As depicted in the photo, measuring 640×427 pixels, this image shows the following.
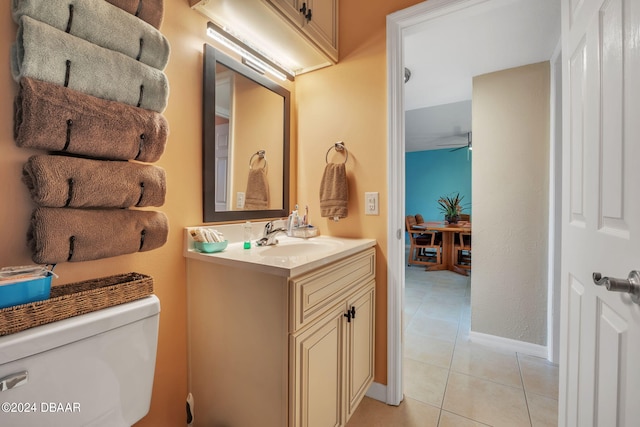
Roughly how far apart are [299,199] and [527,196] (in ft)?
5.64

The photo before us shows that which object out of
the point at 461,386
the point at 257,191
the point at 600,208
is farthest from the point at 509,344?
the point at 257,191

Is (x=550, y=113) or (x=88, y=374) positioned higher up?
(x=550, y=113)

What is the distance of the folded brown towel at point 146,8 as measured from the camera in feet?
3.07

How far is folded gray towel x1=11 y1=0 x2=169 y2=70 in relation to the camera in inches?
30.2

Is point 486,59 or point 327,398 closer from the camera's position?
Answer: point 327,398

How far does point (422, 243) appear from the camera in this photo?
4.86 metres

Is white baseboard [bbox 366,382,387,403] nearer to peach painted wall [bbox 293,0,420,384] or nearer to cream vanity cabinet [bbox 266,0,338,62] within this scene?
peach painted wall [bbox 293,0,420,384]

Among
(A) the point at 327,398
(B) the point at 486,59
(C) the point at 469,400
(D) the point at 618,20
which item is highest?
(B) the point at 486,59

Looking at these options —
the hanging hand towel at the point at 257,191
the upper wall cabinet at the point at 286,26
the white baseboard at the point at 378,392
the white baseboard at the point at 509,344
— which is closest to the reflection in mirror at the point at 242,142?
the hanging hand towel at the point at 257,191

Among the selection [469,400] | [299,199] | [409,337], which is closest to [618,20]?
[299,199]

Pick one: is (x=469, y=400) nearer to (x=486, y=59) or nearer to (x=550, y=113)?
(x=550, y=113)

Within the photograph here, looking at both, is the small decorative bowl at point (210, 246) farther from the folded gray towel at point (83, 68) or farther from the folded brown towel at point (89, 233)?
the folded gray towel at point (83, 68)

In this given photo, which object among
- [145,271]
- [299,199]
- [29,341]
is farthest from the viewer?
[299,199]

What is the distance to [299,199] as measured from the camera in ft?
6.20
